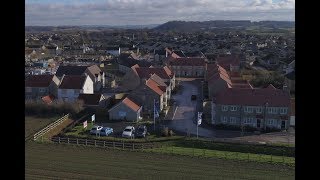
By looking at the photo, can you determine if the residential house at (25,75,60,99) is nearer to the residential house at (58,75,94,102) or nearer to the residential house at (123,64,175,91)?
the residential house at (58,75,94,102)

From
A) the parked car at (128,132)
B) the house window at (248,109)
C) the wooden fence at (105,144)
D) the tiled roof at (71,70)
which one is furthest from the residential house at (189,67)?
the wooden fence at (105,144)

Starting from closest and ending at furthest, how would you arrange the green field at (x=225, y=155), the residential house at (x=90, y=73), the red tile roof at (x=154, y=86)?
the green field at (x=225, y=155) → the red tile roof at (x=154, y=86) → the residential house at (x=90, y=73)

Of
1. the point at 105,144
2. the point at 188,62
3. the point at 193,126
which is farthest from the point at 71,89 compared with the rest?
the point at 188,62

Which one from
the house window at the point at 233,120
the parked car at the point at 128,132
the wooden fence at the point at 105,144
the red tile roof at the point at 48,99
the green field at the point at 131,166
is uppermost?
the red tile roof at the point at 48,99

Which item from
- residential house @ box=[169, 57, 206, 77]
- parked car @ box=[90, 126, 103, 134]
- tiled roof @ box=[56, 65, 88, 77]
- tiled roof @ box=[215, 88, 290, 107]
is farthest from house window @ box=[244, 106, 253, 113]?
residential house @ box=[169, 57, 206, 77]

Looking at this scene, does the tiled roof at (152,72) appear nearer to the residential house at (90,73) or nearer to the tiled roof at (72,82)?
the residential house at (90,73)

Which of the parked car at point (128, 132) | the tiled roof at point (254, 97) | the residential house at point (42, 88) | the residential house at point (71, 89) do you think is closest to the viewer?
the parked car at point (128, 132)
